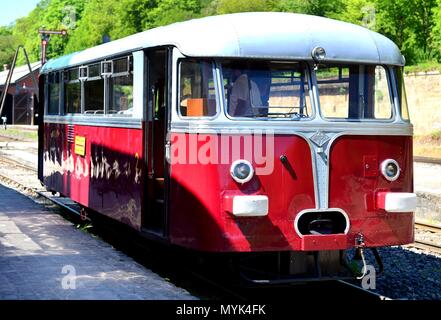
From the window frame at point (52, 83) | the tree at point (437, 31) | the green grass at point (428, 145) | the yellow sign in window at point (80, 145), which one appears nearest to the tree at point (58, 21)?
the tree at point (437, 31)

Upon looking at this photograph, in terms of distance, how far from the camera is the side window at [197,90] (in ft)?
25.0

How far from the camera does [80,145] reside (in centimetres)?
1149

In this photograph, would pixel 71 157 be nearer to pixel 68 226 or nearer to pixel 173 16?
pixel 68 226

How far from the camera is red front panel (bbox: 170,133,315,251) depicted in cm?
737

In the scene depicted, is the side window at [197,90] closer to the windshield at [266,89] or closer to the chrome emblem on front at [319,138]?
the windshield at [266,89]

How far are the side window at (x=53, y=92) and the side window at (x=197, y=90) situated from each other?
5855 mm

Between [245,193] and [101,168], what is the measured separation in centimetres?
349

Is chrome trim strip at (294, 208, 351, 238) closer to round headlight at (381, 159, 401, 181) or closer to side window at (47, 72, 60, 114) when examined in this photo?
round headlight at (381, 159, 401, 181)

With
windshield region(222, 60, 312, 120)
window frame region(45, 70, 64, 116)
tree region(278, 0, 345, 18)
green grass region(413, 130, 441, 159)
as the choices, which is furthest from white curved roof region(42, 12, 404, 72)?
tree region(278, 0, 345, 18)

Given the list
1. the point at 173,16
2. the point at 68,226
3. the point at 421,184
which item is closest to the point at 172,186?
the point at 68,226

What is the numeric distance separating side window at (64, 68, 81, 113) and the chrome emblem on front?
4926 millimetres

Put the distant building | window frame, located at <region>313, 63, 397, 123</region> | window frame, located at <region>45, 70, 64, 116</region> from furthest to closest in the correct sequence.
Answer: the distant building < window frame, located at <region>45, 70, 64, 116</region> < window frame, located at <region>313, 63, 397, 123</region>
